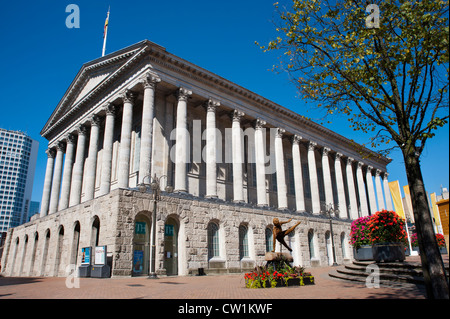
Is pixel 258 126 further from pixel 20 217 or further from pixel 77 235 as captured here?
pixel 20 217

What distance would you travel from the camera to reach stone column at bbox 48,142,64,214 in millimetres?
37625

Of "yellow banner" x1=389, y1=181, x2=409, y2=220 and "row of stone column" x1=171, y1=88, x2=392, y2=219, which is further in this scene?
"yellow banner" x1=389, y1=181, x2=409, y2=220

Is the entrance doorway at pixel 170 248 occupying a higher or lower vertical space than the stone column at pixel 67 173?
lower

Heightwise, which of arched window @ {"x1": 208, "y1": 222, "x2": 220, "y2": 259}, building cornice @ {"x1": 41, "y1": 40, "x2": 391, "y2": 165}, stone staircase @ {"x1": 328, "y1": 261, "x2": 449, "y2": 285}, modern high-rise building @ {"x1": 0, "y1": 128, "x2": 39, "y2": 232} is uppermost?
modern high-rise building @ {"x1": 0, "y1": 128, "x2": 39, "y2": 232}

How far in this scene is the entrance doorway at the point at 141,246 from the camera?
22.3 metres

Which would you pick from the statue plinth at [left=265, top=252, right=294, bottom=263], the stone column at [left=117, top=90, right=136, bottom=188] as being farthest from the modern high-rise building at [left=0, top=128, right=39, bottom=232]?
the statue plinth at [left=265, top=252, right=294, bottom=263]

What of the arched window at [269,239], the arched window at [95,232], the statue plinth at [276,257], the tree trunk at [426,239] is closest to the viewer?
the tree trunk at [426,239]

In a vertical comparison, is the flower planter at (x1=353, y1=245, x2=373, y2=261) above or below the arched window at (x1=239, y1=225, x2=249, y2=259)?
below

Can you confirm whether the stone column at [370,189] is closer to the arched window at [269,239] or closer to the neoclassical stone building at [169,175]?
the neoclassical stone building at [169,175]

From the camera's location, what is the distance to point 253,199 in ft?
120

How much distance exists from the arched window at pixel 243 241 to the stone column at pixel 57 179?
21.4 meters

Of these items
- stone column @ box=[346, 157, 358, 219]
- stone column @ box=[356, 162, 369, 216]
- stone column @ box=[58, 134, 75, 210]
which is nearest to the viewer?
stone column @ box=[58, 134, 75, 210]

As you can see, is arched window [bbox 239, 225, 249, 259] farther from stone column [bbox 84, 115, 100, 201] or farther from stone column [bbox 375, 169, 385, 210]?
stone column [bbox 375, 169, 385, 210]

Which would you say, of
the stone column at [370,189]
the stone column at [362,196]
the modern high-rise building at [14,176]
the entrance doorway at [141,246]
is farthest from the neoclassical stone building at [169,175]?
the modern high-rise building at [14,176]
